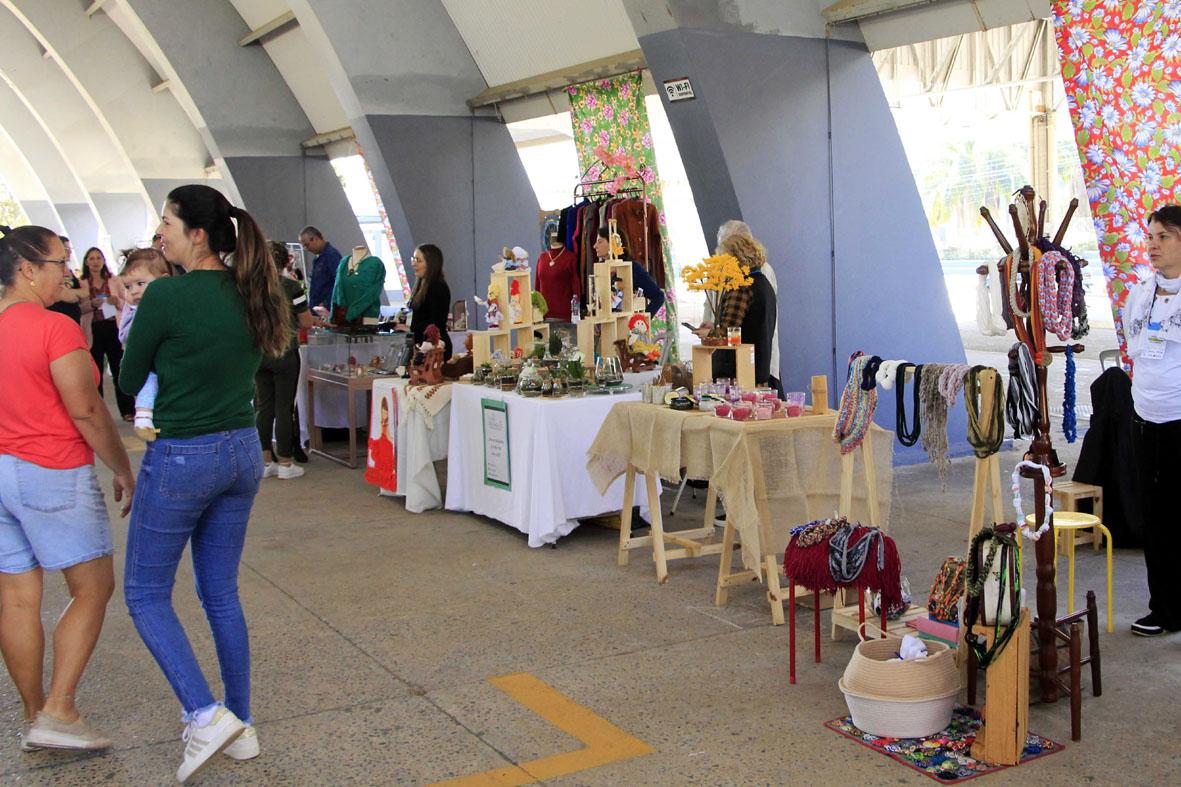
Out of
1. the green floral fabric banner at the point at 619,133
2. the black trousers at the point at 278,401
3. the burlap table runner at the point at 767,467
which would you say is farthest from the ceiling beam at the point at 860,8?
the black trousers at the point at 278,401

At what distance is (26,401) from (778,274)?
520 centimetres

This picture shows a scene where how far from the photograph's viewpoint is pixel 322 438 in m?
9.61

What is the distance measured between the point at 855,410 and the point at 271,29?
41.1ft

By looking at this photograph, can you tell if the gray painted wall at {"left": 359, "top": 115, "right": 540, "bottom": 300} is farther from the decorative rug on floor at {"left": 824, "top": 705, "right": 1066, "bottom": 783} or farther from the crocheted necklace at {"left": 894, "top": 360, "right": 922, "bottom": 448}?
the decorative rug on floor at {"left": 824, "top": 705, "right": 1066, "bottom": 783}

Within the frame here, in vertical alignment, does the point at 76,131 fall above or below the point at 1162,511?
above

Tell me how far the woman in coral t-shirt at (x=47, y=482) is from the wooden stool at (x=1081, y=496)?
13.6 feet

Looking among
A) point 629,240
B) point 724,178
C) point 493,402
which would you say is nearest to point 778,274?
point 724,178

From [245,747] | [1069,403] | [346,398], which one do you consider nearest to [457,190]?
[346,398]

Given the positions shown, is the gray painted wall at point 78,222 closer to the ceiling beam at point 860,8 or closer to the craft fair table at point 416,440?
the craft fair table at point 416,440

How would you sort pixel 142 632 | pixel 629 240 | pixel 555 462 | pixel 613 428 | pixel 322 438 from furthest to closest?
pixel 322 438 → pixel 629 240 → pixel 555 462 → pixel 613 428 → pixel 142 632

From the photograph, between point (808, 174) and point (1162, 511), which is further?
point (808, 174)

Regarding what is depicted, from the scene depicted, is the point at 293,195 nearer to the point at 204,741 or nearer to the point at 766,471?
the point at 766,471

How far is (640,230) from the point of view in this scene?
8688mm

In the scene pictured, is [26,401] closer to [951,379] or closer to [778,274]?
[951,379]
